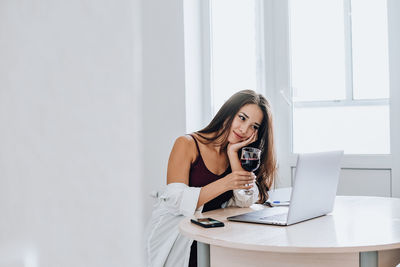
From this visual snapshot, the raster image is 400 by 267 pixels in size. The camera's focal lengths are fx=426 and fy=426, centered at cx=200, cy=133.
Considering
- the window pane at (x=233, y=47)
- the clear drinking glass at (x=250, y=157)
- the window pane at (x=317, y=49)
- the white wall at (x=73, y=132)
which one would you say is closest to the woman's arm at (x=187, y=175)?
the clear drinking glass at (x=250, y=157)

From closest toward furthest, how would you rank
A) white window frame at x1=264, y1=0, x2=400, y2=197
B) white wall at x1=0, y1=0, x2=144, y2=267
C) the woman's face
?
white wall at x1=0, y1=0, x2=144, y2=267 < the woman's face < white window frame at x1=264, y1=0, x2=400, y2=197

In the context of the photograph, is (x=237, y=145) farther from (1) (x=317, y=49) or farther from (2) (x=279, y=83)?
(1) (x=317, y=49)

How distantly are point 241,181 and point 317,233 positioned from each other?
1.82ft

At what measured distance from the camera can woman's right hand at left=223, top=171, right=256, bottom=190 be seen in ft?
5.98

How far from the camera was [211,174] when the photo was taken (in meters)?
2.17

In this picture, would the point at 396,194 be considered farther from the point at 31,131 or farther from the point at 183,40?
the point at 31,131

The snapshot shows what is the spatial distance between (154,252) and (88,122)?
1.86m

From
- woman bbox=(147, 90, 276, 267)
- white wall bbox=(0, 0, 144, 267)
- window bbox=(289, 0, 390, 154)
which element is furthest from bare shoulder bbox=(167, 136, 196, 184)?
white wall bbox=(0, 0, 144, 267)

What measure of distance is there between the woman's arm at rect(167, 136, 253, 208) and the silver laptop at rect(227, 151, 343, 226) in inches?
8.6

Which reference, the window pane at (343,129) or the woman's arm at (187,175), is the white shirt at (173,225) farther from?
the window pane at (343,129)

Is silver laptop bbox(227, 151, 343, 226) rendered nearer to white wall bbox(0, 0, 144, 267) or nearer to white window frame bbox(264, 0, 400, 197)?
white wall bbox(0, 0, 144, 267)

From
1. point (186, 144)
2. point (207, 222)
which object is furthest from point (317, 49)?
point (207, 222)

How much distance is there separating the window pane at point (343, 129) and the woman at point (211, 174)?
111 centimetres

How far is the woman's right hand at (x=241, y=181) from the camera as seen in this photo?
182 centimetres
